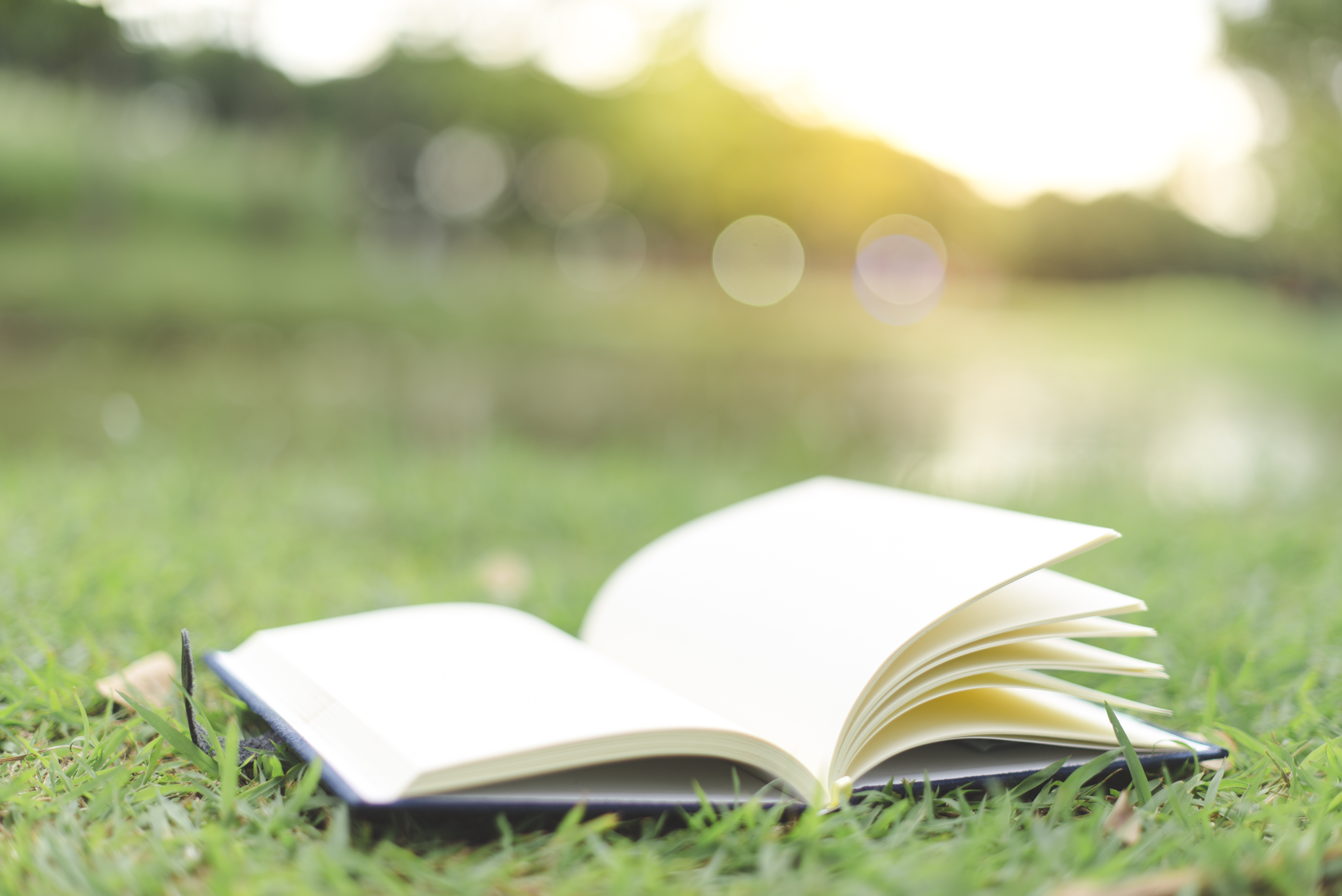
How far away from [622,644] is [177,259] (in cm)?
557

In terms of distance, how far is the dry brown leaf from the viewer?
78 centimetres

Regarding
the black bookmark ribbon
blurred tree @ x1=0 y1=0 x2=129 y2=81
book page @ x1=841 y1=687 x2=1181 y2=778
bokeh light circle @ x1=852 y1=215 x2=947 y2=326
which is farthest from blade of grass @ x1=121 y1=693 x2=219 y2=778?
bokeh light circle @ x1=852 y1=215 x2=947 y2=326

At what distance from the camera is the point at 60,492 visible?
151cm

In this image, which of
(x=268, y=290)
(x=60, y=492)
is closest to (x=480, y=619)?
(x=60, y=492)

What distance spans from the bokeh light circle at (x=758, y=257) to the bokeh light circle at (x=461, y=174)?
148 inches

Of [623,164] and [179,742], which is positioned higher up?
[623,164]

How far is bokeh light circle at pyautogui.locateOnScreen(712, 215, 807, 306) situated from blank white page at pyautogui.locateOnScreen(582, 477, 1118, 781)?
14.7m

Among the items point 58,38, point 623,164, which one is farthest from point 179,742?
point 623,164

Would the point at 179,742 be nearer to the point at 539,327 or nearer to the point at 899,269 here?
the point at 539,327

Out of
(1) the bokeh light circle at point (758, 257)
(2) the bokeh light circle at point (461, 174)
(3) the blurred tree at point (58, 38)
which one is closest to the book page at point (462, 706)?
(3) the blurred tree at point (58, 38)

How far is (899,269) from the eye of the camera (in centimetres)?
1959

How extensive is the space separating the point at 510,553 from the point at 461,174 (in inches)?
575

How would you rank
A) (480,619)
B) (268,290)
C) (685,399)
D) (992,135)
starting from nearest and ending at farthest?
1. (480,619)
2. (685,399)
3. (268,290)
4. (992,135)

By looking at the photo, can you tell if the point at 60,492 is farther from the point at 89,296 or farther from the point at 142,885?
the point at 89,296
